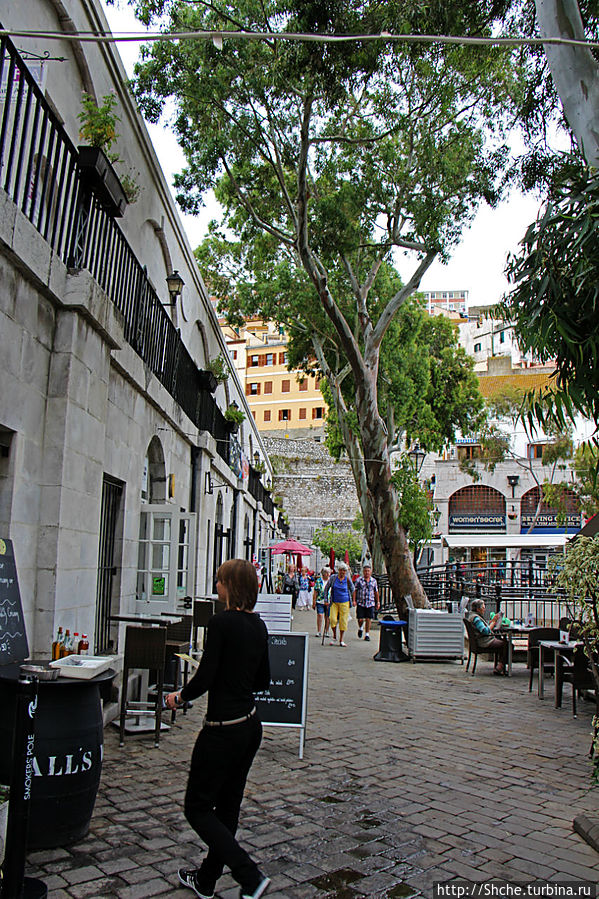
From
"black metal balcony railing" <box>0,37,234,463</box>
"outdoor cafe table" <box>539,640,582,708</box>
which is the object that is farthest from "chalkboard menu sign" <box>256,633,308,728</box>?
"black metal balcony railing" <box>0,37,234,463</box>

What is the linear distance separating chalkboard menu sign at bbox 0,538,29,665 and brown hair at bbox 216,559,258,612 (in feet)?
4.90

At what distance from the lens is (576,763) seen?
6391 mm

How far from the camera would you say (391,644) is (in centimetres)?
1323

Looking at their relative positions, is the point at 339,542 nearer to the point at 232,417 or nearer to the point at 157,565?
the point at 232,417

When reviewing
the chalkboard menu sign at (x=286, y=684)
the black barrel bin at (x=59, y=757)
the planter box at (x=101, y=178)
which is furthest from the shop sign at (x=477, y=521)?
the black barrel bin at (x=59, y=757)

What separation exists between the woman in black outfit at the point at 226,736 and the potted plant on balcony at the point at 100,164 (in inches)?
171

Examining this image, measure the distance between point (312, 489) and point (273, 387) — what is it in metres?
16.6

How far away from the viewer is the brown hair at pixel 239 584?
371 centimetres

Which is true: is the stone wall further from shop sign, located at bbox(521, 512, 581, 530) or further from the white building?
the white building

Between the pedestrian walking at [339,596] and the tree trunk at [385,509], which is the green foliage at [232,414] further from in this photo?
the pedestrian walking at [339,596]

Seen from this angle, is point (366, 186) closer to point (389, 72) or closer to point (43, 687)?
point (389, 72)

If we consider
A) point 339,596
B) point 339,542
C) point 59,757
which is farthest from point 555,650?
point 339,542

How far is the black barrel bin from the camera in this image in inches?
151

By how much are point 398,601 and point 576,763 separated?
9.28 m
